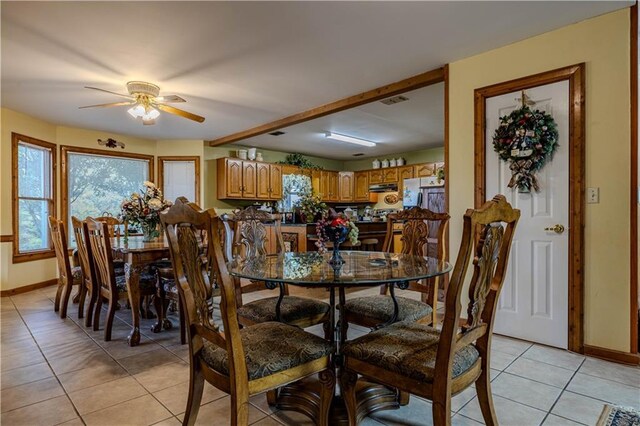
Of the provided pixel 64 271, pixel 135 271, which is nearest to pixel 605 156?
pixel 135 271

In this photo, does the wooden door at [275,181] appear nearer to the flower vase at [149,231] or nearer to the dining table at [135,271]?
the flower vase at [149,231]

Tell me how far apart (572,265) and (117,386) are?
10.6 feet

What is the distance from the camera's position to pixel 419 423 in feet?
5.68

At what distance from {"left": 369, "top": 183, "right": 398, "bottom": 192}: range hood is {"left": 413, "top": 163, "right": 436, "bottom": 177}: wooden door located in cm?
62

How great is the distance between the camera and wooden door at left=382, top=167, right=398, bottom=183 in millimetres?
7650

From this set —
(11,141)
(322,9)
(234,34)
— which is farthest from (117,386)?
(11,141)

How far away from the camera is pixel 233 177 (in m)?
6.44

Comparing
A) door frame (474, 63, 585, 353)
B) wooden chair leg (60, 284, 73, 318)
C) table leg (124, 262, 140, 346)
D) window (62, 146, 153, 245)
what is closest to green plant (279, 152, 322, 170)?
window (62, 146, 153, 245)

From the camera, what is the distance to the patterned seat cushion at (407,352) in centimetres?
134

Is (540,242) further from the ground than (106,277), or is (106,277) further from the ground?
(540,242)

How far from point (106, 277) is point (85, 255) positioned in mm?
564

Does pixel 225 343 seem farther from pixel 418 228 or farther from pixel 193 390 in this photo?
pixel 418 228

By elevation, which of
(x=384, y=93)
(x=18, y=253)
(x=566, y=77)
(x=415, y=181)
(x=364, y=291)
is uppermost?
(x=384, y=93)

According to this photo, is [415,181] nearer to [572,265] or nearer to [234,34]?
[572,265]
